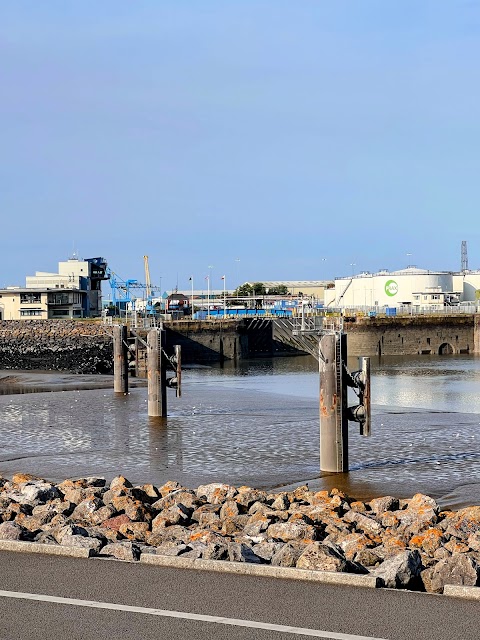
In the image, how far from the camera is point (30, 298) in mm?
118625

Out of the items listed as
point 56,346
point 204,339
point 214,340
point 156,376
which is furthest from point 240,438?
point 214,340

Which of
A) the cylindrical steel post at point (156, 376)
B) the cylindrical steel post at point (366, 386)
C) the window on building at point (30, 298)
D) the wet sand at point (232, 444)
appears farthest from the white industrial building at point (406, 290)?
the cylindrical steel post at point (366, 386)

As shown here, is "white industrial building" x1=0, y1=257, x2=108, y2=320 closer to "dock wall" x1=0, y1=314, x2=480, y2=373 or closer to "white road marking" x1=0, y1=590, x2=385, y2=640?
"dock wall" x1=0, y1=314, x2=480, y2=373

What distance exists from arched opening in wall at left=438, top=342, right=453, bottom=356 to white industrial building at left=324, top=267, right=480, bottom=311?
20.5m

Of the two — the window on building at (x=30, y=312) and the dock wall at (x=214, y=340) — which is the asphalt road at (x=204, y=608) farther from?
the window on building at (x=30, y=312)

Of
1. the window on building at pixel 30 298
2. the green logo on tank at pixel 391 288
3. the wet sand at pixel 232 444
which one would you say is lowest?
the wet sand at pixel 232 444

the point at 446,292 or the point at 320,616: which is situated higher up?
the point at 446,292

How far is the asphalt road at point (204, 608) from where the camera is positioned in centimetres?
951

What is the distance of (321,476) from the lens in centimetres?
2458

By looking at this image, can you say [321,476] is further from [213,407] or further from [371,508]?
[213,407]

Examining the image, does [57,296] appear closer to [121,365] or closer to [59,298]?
[59,298]

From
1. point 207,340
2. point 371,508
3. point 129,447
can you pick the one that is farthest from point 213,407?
point 207,340

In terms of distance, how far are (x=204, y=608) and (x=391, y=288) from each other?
132721mm

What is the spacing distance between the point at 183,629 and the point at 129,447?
2129 centimetres
